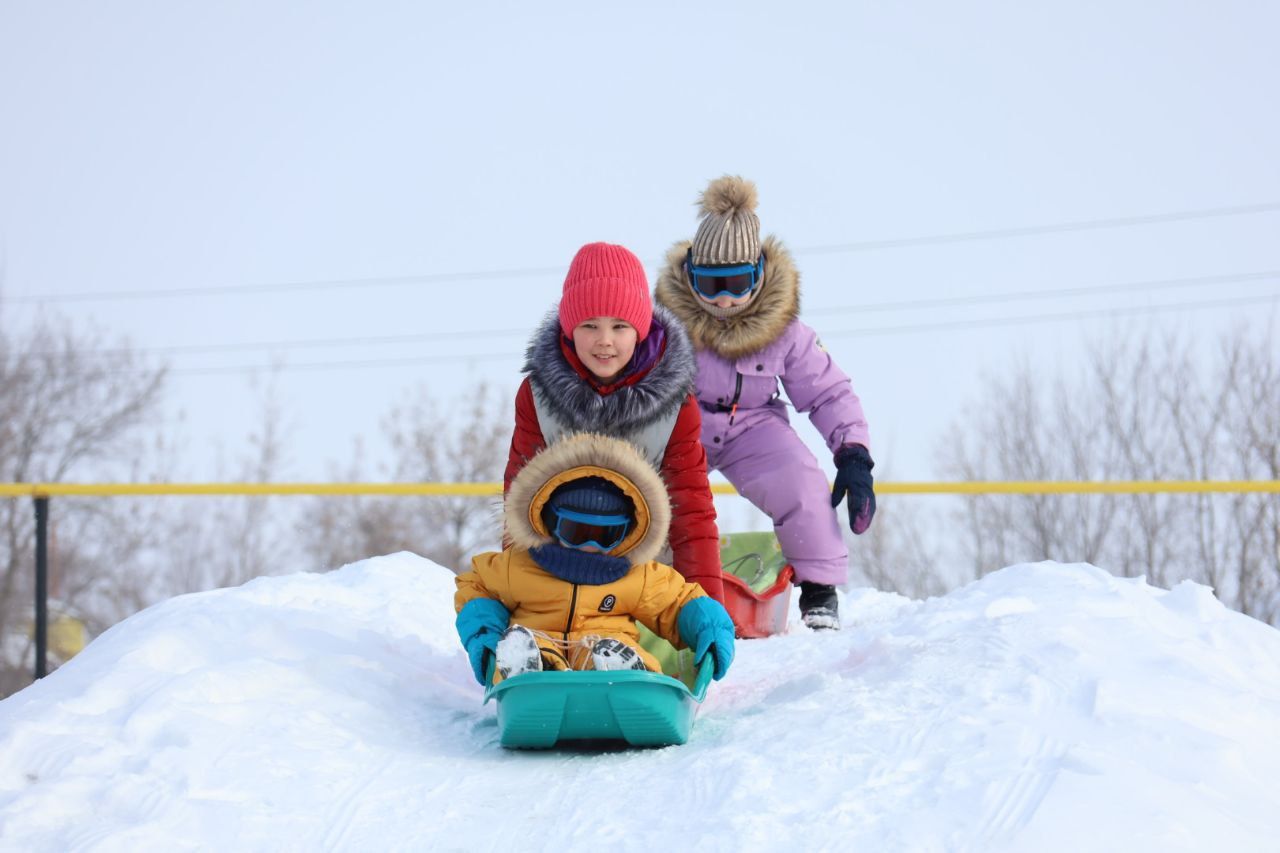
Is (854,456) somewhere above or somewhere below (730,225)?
below

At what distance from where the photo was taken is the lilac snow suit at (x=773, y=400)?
14.4 ft

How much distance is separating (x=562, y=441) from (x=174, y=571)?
45.9 feet

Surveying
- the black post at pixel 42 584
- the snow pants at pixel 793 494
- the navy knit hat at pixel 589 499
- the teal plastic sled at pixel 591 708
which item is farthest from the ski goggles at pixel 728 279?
the black post at pixel 42 584

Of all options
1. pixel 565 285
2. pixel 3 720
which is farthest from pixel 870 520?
pixel 3 720

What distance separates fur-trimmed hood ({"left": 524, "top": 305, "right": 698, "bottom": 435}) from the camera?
10.8 ft

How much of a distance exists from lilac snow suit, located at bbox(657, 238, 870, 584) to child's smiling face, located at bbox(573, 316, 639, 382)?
1096 mm

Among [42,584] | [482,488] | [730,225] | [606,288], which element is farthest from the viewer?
[482,488]

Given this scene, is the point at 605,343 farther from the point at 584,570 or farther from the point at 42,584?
the point at 42,584

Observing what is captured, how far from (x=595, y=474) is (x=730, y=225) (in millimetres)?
1640

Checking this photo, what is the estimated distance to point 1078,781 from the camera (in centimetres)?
216

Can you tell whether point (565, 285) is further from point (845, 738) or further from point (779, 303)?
point (845, 738)

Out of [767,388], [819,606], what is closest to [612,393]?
[767,388]

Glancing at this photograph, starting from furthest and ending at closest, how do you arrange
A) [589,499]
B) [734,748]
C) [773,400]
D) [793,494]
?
[773,400]
[793,494]
[589,499]
[734,748]

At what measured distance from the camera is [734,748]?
2.60 m
